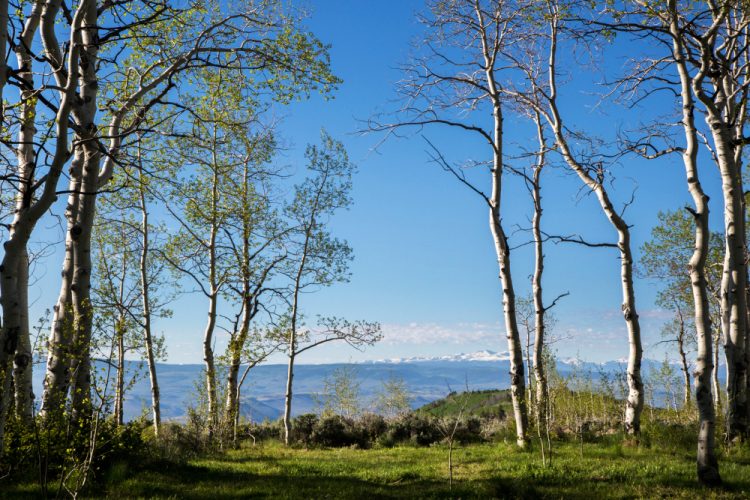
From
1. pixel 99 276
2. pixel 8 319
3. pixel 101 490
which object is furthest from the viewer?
pixel 99 276

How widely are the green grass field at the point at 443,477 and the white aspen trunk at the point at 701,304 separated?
47 centimetres

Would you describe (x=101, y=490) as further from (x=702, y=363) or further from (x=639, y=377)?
(x=639, y=377)

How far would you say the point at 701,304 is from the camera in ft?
30.1

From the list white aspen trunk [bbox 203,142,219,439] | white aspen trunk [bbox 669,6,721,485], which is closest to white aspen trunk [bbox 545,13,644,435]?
white aspen trunk [bbox 669,6,721,485]

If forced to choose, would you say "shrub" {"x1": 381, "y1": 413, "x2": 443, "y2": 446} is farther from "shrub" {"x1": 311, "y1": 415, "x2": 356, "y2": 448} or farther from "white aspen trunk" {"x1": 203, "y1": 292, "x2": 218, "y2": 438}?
"white aspen trunk" {"x1": 203, "y1": 292, "x2": 218, "y2": 438}

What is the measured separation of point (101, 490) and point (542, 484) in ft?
22.8

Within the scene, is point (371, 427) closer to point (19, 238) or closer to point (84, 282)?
point (84, 282)

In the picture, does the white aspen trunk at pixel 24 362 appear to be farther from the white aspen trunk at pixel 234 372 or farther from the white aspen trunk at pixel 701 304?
the white aspen trunk at pixel 701 304

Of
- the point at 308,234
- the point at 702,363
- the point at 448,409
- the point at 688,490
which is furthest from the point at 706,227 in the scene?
the point at 448,409

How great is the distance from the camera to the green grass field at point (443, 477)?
8500mm

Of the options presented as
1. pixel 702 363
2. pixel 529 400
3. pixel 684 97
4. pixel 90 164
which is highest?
pixel 684 97

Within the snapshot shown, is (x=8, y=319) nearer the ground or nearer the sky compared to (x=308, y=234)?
nearer the ground

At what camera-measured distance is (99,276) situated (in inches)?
1003

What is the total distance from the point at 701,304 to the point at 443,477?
5.24 meters
